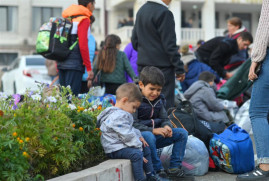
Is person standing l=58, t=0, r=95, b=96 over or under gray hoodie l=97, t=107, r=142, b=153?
over

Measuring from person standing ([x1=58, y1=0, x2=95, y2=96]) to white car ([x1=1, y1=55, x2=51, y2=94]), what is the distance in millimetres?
6505

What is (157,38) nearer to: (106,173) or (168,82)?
(168,82)

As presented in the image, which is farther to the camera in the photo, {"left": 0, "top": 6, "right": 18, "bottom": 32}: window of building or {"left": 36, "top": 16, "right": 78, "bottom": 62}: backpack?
{"left": 0, "top": 6, "right": 18, "bottom": 32}: window of building

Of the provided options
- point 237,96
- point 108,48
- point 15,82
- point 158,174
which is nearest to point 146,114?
point 158,174

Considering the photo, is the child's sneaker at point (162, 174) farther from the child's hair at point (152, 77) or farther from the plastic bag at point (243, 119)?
the plastic bag at point (243, 119)

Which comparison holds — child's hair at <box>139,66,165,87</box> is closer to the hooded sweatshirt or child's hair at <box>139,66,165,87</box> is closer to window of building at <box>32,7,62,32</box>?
the hooded sweatshirt

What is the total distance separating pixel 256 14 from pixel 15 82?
1091 inches

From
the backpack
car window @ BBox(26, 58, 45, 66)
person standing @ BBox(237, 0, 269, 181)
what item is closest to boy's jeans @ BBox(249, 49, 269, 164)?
person standing @ BBox(237, 0, 269, 181)

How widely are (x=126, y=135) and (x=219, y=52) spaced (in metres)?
5.71

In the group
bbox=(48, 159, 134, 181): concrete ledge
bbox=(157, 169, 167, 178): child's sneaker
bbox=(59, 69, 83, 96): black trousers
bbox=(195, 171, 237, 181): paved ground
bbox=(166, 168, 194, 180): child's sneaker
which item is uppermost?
bbox=(59, 69, 83, 96): black trousers

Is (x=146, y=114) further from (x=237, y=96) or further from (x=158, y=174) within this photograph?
(x=237, y=96)

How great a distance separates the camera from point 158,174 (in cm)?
531

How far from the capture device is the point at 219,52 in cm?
1038

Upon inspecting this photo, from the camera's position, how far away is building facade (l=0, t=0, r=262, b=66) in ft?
123
